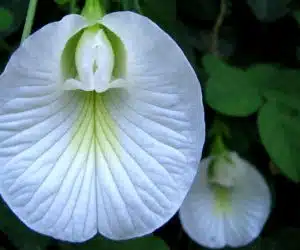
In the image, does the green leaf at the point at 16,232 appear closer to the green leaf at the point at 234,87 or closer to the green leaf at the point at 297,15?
the green leaf at the point at 234,87

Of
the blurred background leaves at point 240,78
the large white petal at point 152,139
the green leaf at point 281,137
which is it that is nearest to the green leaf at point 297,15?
the blurred background leaves at point 240,78

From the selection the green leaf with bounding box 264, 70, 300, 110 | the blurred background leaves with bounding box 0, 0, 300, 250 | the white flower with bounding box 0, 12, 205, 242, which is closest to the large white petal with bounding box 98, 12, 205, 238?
the white flower with bounding box 0, 12, 205, 242

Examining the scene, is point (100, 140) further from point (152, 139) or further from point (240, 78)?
point (240, 78)

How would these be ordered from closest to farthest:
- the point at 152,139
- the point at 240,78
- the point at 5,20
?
the point at 152,139 < the point at 5,20 < the point at 240,78

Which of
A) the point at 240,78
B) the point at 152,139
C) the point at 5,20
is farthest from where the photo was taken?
the point at 240,78

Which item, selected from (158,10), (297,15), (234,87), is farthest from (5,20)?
(297,15)

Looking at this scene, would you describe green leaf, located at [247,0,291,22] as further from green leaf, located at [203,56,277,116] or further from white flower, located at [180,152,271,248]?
white flower, located at [180,152,271,248]

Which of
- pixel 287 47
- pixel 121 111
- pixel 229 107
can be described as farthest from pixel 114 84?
pixel 287 47
